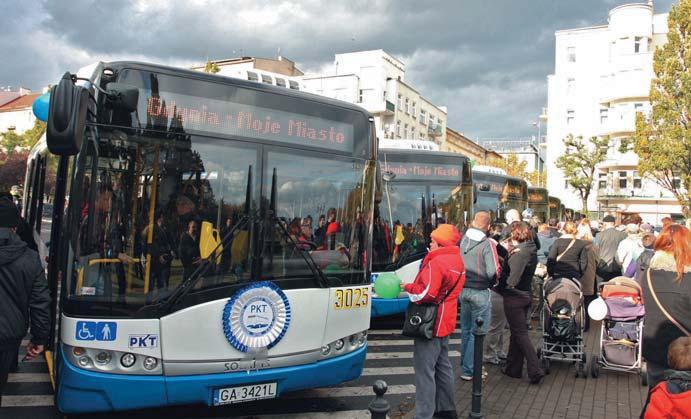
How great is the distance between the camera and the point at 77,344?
4457 millimetres

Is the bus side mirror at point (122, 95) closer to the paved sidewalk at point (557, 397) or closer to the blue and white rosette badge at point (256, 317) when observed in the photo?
the blue and white rosette badge at point (256, 317)

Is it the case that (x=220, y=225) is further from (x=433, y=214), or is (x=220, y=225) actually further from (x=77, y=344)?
(x=433, y=214)

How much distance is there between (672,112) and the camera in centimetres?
3212

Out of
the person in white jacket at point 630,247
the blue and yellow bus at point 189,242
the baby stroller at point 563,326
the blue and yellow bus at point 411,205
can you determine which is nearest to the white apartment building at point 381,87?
the blue and yellow bus at point 411,205

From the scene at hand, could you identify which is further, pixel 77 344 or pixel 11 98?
pixel 11 98

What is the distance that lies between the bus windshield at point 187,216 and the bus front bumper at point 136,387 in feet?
1.73

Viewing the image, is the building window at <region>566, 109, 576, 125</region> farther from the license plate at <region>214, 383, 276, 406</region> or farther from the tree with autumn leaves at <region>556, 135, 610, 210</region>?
the license plate at <region>214, 383, 276, 406</region>

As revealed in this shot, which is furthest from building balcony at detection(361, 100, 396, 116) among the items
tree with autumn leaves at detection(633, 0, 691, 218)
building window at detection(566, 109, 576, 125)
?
tree with autumn leaves at detection(633, 0, 691, 218)

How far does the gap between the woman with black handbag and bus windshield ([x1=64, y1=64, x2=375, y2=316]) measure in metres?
2.63

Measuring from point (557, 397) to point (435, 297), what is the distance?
101 inches

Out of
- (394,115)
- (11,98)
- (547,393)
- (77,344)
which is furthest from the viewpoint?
(11,98)

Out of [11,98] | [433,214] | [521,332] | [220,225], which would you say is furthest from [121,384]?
[11,98]

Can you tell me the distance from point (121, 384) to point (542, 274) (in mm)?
8195

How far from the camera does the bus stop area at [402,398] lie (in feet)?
18.6
